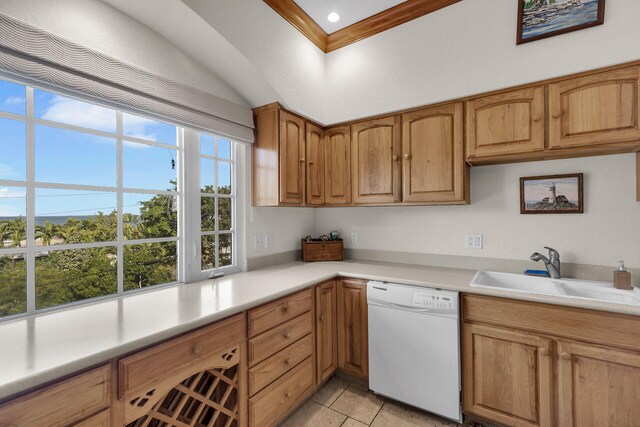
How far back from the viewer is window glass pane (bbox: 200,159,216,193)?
2004 millimetres

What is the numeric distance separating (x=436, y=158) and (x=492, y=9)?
1.03m

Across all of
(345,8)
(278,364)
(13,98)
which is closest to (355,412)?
(278,364)

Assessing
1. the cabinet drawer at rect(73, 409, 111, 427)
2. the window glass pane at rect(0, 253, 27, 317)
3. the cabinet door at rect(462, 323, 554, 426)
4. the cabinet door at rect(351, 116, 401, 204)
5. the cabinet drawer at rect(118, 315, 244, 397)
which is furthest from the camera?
the cabinet door at rect(351, 116, 401, 204)

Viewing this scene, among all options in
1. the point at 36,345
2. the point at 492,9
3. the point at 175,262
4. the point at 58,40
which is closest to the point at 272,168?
the point at 175,262

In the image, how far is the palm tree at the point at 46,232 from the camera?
4.38 ft

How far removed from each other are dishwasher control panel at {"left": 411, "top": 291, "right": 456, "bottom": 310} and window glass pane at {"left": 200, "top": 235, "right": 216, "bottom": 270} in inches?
56.0

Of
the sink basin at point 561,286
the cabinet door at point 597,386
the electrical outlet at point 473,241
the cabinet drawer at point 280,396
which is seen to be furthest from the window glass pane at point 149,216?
the cabinet door at point 597,386

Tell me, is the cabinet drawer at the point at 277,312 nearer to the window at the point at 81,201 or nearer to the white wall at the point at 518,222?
the window at the point at 81,201

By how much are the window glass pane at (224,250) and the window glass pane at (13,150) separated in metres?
1.11

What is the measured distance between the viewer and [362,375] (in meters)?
2.06

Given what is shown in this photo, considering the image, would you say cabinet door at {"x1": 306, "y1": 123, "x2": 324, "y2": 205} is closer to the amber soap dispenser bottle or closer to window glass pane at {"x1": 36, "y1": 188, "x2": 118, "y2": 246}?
window glass pane at {"x1": 36, "y1": 188, "x2": 118, "y2": 246}

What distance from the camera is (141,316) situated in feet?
4.14

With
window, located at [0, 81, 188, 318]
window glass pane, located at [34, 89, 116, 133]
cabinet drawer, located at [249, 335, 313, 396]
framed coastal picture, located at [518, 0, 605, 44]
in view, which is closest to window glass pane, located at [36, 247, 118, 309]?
window, located at [0, 81, 188, 318]

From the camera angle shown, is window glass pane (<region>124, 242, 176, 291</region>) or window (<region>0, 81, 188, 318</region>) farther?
window glass pane (<region>124, 242, 176, 291</region>)
